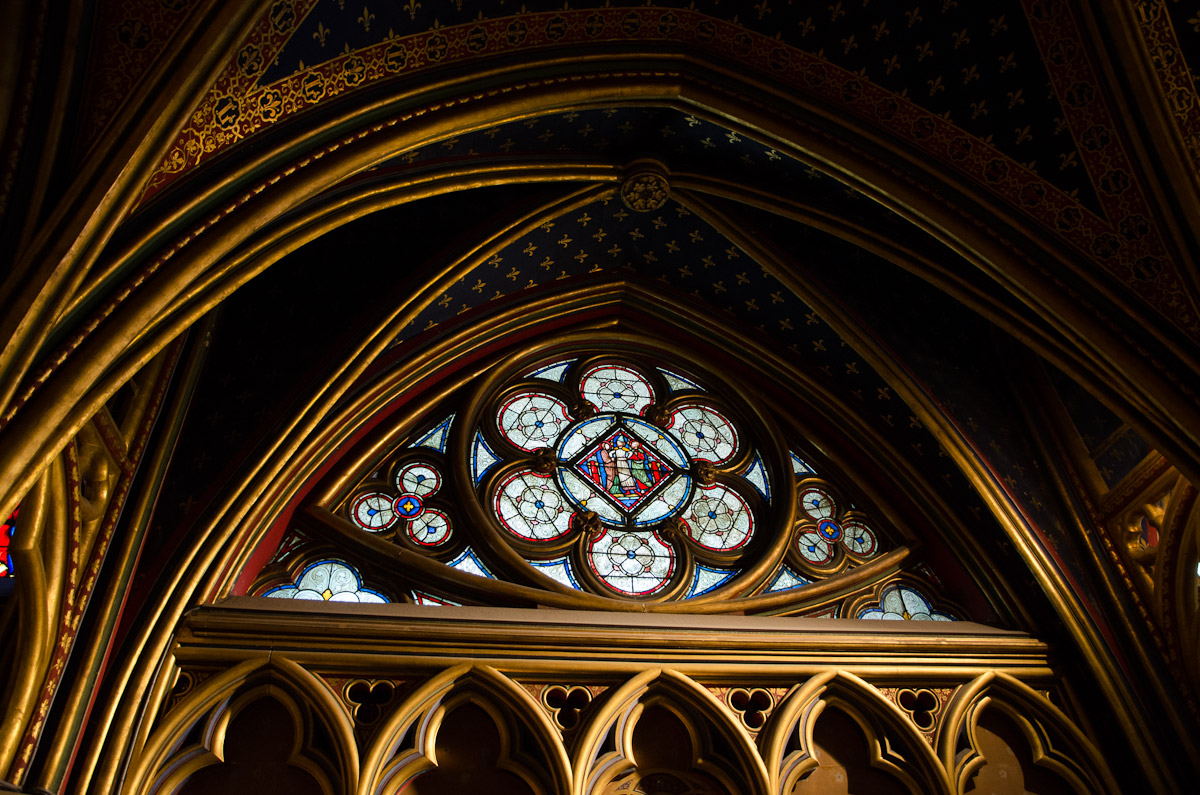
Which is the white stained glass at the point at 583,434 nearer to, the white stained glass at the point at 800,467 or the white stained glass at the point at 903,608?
the white stained glass at the point at 800,467

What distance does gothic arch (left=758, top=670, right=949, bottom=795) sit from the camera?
5.91 m

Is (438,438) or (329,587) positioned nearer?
(329,587)

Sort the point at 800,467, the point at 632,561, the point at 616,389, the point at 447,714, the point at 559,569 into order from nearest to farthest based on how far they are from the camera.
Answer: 1. the point at 447,714
2. the point at 559,569
3. the point at 632,561
4. the point at 800,467
5. the point at 616,389

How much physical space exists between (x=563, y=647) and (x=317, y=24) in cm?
388

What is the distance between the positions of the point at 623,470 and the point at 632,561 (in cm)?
90

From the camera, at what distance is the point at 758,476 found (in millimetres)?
8195

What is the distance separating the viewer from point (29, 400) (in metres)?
4.21

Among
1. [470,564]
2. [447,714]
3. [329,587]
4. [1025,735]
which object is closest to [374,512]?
[329,587]

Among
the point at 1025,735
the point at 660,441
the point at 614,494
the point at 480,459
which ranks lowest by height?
the point at 1025,735

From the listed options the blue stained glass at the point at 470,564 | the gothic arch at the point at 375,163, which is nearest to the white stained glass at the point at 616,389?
the blue stained glass at the point at 470,564

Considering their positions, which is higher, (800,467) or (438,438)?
(438,438)

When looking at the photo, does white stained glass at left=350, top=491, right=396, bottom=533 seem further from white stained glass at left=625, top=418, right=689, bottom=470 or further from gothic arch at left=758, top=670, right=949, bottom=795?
gothic arch at left=758, top=670, right=949, bottom=795

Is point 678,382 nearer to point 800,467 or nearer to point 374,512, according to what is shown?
point 800,467

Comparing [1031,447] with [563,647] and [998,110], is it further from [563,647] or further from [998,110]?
[563,647]
